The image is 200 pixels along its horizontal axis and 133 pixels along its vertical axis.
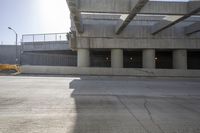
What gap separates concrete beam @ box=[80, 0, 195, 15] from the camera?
24.3 meters

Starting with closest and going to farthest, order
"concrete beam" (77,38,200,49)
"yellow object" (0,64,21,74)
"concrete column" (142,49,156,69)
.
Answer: "yellow object" (0,64,21,74)
"concrete beam" (77,38,200,49)
"concrete column" (142,49,156,69)

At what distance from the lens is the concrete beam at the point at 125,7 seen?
24.3 metres

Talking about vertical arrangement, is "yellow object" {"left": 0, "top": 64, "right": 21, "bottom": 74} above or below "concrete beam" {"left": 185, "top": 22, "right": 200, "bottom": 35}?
below

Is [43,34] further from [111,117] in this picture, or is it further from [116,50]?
[111,117]

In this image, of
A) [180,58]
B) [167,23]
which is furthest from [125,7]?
[180,58]

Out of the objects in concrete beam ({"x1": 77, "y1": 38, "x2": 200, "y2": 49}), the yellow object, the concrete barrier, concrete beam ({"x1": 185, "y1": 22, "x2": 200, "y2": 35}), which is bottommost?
the concrete barrier

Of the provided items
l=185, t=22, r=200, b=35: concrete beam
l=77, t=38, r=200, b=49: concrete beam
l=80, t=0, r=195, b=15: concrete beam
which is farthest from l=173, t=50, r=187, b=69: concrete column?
l=80, t=0, r=195, b=15: concrete beam

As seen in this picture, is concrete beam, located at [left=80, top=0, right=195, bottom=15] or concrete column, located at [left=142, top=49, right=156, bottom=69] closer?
concrete beam, located at [left=80, top=0, right=195, bottom=15]

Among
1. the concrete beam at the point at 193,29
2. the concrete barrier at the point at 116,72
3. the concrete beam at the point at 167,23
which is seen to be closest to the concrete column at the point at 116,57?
the concrete barrier at the point at 116,72

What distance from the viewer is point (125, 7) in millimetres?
24359

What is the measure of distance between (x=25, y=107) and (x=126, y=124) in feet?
14.5

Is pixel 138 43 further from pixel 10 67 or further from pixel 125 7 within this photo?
pixel 10 67

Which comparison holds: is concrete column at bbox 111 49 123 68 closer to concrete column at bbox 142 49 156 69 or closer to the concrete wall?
the concrete wall

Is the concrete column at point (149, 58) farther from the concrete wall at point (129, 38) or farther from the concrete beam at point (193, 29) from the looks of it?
the concrete beam at point (193, 29)
